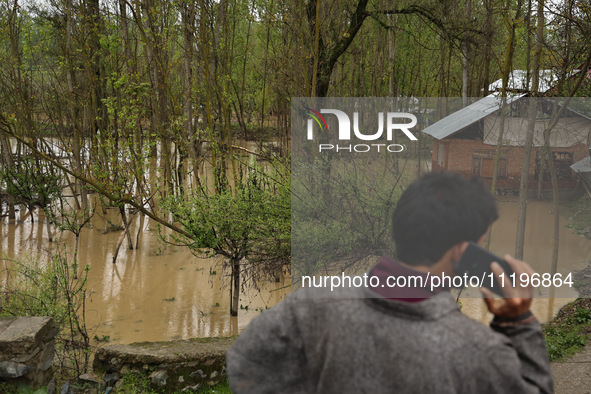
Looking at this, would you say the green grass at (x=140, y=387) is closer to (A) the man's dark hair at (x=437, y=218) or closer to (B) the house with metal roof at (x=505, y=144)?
(B) the house with metal roof at (x=505, y=144)

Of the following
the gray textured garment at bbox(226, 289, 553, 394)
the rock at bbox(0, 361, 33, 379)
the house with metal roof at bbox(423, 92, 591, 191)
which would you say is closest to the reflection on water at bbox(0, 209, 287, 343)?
the rock at bbox(0, 361, 33, 379)

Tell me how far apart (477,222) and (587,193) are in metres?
2.83

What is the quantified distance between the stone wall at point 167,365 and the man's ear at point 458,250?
5708 mm

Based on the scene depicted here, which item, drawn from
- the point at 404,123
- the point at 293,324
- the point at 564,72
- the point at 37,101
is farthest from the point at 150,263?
the point at 293,324

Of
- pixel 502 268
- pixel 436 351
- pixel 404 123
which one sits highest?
pixel 404 123

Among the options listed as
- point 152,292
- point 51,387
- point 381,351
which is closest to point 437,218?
point 381,351

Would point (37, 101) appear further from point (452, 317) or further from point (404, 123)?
point (452, 317)

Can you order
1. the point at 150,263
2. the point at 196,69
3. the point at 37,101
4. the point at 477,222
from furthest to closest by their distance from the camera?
the point at 37,101
the point at 196,69
the point at 150,263
the point at 477,222

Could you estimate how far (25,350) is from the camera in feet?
18.2

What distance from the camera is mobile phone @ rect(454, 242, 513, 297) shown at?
4.99 feet

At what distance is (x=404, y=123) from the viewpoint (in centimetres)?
392

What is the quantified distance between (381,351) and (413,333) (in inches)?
3.9

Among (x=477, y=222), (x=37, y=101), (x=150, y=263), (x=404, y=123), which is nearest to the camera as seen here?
(x=477, y=222)

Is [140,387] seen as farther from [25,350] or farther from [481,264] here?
[481,264]
